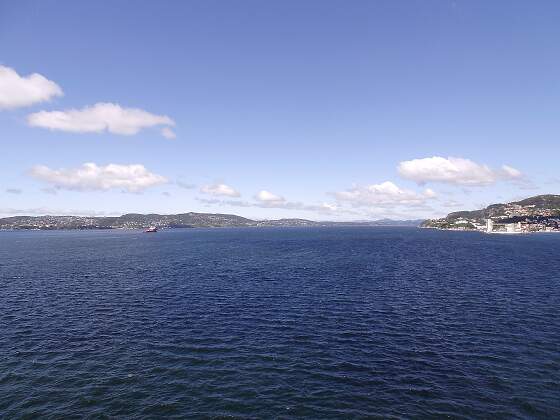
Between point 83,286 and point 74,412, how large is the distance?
74.8m

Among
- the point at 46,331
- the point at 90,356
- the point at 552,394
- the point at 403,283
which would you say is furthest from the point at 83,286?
the point at 552,394

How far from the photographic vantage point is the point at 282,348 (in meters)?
56.5

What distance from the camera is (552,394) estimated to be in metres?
41.8

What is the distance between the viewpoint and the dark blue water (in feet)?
134

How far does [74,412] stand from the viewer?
39.5 meters

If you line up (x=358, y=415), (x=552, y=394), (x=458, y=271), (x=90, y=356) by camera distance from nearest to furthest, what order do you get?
1. (x=358, y=415)
2. (x=552, y=394)
3. (x=90, y=356)
4. (x=458, y=271)

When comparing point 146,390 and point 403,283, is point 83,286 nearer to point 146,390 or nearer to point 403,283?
point 146,390

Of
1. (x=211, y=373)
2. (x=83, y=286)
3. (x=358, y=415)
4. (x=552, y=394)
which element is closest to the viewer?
(x=358, y=415)

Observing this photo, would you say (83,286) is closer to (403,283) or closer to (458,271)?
(403,283)

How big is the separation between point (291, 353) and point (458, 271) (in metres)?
99.0

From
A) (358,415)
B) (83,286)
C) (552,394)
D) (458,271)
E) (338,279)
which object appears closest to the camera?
(358,415)

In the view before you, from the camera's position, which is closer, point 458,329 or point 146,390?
point 146,390

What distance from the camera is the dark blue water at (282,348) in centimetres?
4094

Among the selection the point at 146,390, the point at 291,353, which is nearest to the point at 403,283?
the point at 291,353
